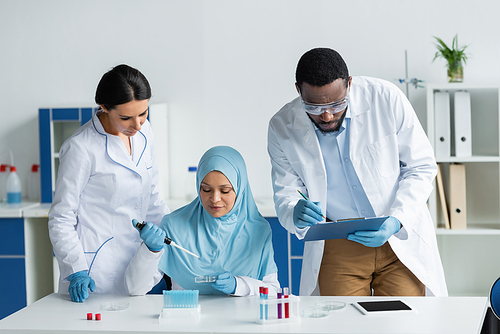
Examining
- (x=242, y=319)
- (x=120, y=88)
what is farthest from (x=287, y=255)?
(x=120, y=88)

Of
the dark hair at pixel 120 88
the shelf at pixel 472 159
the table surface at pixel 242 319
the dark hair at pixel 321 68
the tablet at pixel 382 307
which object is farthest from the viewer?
the shelf at pixel 472 159

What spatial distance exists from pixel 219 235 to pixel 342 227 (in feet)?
1.67

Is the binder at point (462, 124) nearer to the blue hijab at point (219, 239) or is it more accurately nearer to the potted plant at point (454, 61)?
the potted plant at point (454, 61)

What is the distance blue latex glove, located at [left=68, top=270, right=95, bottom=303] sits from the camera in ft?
5.58

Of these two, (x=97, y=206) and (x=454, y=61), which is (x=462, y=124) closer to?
(x=454, y=61)

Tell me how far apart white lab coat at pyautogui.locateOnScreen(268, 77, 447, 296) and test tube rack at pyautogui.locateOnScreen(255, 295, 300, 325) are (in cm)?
38

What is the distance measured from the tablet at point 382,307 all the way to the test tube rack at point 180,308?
50cm

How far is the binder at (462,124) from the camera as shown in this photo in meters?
2.93

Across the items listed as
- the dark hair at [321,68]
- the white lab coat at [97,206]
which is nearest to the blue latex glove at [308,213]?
the dark hair at [321,68]

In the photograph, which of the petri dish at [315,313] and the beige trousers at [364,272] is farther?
the beige trousers at [364,272]

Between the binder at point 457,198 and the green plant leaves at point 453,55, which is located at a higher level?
the green plant leaves at point 453,55

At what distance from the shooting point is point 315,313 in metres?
1.53

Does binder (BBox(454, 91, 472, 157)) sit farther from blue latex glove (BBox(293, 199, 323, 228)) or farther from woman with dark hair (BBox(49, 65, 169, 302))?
woman with dark hair (BBox(49, 65, 169, 302))

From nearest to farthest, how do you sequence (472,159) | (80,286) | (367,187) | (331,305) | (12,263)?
1. (331,305)
2. (80,286)
3. (367,187)
4. (472,159)
5. (12,263)
